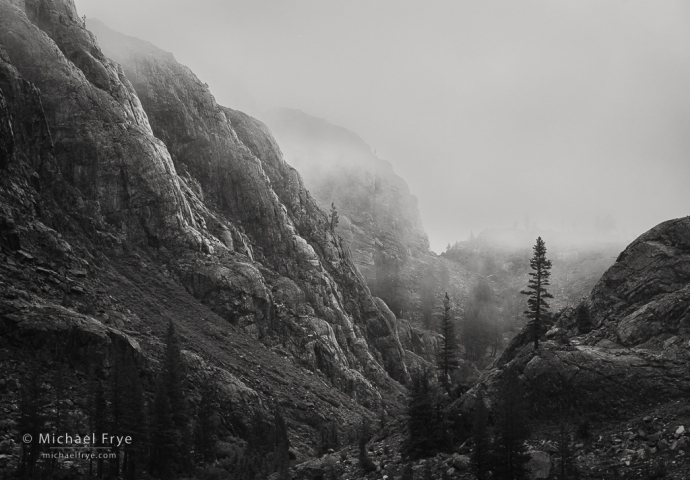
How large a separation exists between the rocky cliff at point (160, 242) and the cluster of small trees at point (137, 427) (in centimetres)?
589

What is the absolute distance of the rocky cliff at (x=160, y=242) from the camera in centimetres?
6700

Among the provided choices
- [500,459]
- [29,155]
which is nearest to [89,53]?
[29,155]

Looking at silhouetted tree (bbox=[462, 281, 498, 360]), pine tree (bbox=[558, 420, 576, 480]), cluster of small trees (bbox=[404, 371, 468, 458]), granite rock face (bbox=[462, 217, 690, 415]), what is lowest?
pine tree (bbox=[558, 420, 576, 480])

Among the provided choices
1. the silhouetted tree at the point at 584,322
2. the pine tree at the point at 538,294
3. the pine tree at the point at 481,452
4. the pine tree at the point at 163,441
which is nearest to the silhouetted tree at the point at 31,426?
the pine tree at the point at 163,441

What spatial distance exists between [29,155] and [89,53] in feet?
109

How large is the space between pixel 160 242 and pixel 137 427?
49.5 metres

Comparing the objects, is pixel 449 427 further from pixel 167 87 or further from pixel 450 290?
pixel 450 290

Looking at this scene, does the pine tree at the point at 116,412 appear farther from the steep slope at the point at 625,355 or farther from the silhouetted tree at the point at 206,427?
the steep slope at the point at 625,355

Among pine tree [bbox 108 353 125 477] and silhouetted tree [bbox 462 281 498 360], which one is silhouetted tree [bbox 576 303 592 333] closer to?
pine tree [bbox 108 353 125 477]

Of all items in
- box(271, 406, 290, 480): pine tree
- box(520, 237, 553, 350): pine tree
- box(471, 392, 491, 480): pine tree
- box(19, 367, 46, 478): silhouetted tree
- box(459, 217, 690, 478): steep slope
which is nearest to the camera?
box(471, 392, 491, 480): pine tree

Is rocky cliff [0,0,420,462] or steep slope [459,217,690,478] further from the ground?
rocky cliff [0,0,420,462]

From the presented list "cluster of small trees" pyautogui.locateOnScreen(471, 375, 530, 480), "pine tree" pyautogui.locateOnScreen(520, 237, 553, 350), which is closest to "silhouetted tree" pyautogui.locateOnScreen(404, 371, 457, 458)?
"cluster of small trees" pyautogui.locateOnScreen(471, 375, 530, 480)

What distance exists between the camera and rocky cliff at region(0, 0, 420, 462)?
6700cm

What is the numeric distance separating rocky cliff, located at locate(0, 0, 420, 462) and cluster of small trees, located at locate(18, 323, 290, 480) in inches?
232
